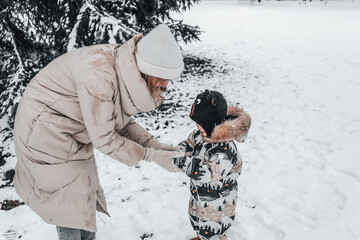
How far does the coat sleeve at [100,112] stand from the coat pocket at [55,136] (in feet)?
0.55

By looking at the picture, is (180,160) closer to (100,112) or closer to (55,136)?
(100,112)

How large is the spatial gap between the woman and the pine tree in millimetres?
2778

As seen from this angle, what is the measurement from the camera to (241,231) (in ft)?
9.10

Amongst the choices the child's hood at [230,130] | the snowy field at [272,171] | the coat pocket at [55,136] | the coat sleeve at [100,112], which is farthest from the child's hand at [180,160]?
the snowy field at [272,171]

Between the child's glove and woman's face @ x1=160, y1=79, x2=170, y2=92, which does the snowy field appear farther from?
woman's face @ x1=160, y1=79, x2=170, y2=92

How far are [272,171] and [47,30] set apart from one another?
5.02 metres

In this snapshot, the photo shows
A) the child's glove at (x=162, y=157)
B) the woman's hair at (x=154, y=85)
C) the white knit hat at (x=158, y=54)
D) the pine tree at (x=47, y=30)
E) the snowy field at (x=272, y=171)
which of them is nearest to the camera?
the white knit hat at (x=158, y=54)

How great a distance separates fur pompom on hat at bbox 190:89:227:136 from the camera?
5.98ft

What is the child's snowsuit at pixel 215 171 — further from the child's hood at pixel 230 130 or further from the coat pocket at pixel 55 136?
the coat pocket at pixel 55 136

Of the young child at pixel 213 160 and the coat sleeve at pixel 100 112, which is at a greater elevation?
the coat sleeve at pixel 100 112

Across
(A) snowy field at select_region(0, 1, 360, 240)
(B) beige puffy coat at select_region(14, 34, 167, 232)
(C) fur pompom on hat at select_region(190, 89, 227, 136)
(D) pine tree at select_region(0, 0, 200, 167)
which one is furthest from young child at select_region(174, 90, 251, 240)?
(D) pine tree at select_region(0, 0, 200, 167)

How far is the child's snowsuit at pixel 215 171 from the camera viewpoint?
187 centimetres

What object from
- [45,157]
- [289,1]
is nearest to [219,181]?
[45,157]

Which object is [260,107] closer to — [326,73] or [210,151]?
[326,73]
